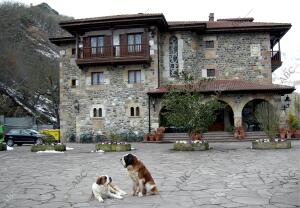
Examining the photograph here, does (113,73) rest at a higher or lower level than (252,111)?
higher

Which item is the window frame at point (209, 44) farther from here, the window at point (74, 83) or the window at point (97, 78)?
the window at point (74, 83)

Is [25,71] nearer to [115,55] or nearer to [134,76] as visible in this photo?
[115,55]

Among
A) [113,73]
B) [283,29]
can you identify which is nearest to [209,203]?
[113,73]

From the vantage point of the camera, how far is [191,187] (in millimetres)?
7848

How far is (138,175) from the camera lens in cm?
684

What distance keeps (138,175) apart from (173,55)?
21.2m

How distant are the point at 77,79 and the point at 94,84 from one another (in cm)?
198

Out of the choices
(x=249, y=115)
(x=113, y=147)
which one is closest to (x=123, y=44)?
(x=113, y=147)

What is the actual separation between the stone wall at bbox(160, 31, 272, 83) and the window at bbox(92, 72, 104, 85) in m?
4.25

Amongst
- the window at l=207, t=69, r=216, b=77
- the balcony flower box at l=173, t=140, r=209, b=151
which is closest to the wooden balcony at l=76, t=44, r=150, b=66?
the window at l=207, t=69, r=216, b=77

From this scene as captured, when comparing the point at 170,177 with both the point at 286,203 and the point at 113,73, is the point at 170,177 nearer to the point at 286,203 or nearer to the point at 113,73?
the point at 286,203

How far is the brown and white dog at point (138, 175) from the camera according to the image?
269 inches

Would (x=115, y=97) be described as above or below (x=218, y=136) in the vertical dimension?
above

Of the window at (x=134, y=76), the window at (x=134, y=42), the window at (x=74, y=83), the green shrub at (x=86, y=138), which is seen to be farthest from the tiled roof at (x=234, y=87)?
the window at (x=74, y=83)
